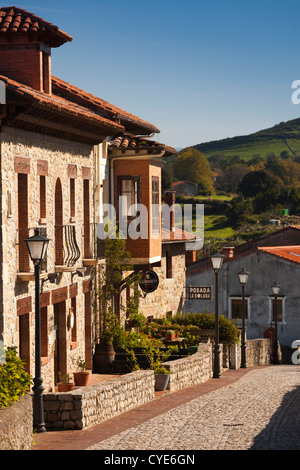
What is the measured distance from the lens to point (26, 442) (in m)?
14.0

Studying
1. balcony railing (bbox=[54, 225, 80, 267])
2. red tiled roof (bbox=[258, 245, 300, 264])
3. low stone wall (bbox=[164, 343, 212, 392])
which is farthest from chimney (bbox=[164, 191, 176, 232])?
balcony railing (bbox=[54, 225, 80, 267])

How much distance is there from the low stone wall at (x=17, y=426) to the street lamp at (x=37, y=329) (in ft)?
3.85

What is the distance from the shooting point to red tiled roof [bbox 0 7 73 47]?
20641 millimetres

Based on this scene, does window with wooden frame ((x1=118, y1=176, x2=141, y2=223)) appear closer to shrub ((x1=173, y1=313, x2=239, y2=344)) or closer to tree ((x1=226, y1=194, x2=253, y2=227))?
shrub ((x1=173, y1=313, x2=239, y2=344))

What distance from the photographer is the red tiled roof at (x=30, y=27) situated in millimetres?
20641

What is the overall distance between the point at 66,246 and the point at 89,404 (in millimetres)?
5885

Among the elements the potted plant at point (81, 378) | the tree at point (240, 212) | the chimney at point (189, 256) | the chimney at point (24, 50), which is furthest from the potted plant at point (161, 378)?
the tree at point (240, 212)

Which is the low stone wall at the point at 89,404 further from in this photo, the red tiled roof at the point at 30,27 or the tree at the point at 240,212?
the tree at the point at 240,212

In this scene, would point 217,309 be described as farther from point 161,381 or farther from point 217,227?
point 217,227

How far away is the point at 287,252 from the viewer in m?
53.1

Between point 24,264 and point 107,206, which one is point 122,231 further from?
point 24,264

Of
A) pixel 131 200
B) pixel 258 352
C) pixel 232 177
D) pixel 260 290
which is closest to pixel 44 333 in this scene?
pixel 131 200
